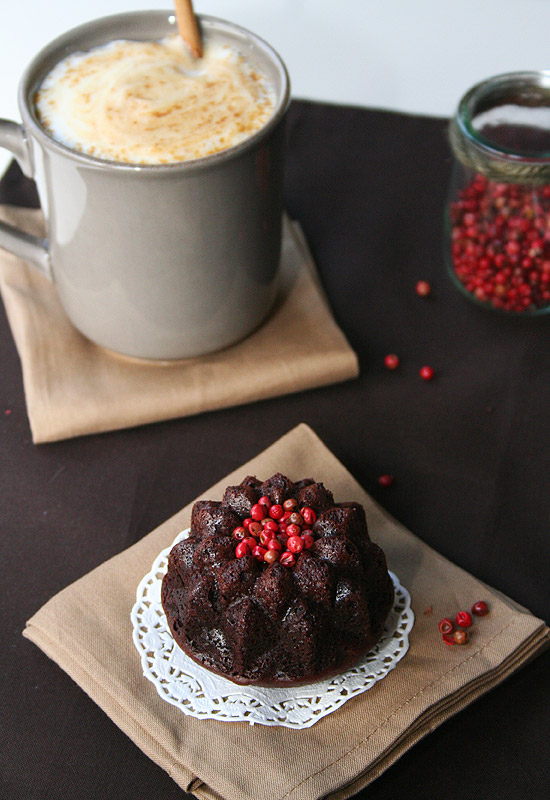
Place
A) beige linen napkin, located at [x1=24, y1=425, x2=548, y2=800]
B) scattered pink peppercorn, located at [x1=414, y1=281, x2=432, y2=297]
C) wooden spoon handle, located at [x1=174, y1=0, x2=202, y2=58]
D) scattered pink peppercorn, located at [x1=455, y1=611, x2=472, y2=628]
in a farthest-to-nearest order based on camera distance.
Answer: scattered pink peppercorn, located at [x1=414, y1=281, x2=432, y2=297]
wooden spoon handle, located at [x1=174, y1=0, x2=202, y2=58]
scattered pink peppercorn, located at [x1=455, y1=611, x2=472, y2=628]
beige linen napkin, located at [x1=24, y1=425, x2=548, y2=800]

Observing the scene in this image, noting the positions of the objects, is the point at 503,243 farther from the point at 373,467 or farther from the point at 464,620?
the point at 464,620

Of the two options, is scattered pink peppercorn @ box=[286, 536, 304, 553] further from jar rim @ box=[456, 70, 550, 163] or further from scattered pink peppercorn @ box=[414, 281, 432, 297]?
jar rim @ box=[456, 70, 550, 163]

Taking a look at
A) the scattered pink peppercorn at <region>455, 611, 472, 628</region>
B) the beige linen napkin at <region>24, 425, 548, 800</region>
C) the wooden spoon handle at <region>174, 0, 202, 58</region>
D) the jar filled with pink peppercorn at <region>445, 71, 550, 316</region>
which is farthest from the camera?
the jar filled with pink peppercorn at <region>445, 71, 550, 316</region>

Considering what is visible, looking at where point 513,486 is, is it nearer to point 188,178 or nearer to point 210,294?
point 210,294

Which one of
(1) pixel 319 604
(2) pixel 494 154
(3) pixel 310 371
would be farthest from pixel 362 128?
(1) pixel 319 604

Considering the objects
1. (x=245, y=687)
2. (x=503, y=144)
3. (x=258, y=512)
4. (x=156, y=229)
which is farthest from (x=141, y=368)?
(x=503, y=144)

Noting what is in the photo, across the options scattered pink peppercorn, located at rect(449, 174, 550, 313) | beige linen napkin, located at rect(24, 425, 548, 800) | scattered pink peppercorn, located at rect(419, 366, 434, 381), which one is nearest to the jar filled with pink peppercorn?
scattered pink peppercorn, located at rect(449, 174, 550, 313)

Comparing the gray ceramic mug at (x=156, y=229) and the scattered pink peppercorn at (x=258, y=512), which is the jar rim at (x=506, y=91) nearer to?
the gray ceramic mug at (x=156, y=229)
